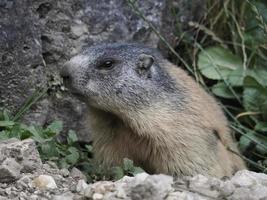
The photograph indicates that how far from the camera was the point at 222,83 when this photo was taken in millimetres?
7180

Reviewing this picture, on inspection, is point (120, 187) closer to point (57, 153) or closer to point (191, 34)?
point (57, 153)

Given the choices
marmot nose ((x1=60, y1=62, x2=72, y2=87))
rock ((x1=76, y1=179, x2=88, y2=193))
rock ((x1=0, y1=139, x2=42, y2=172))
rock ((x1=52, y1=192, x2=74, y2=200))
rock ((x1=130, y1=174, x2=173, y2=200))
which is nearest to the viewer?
rock ((x1=130, y1=174, x2=173, y2=200))

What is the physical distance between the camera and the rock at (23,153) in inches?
190

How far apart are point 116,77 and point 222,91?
1.96 meters

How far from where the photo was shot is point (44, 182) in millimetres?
4703

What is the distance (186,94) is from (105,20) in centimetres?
121

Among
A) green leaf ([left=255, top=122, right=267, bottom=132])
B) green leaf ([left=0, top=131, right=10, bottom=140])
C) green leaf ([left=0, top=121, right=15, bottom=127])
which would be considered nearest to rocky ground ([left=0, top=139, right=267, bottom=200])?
green leaf ([left=0, top=131, right=10, bottom=140])

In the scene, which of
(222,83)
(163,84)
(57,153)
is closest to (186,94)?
(163,84)

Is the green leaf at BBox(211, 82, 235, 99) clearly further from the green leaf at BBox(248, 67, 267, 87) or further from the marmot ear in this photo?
the marmot ear

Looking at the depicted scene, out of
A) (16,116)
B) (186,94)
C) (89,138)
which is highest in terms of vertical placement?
(186,94)

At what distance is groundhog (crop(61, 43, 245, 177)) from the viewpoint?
538 centimetres

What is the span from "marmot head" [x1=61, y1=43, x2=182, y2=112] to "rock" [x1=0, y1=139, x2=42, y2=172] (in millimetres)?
597

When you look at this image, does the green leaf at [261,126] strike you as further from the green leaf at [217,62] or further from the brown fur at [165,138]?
the brown fur at [165,138]

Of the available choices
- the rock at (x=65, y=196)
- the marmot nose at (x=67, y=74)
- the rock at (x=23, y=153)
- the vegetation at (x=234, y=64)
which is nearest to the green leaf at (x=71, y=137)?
the vegetation at (x=234, y=64)
